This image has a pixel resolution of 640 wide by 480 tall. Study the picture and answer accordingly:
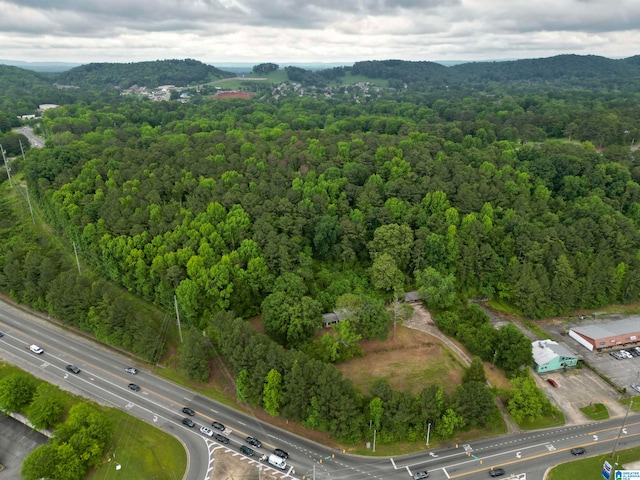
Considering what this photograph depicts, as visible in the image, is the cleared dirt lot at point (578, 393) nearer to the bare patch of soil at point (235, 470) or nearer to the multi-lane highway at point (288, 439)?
the multi-lane highway at point (288, 439)

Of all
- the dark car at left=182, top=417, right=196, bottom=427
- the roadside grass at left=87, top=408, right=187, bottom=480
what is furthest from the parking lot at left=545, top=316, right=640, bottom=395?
the roadside grass at left=87, top=408, right=187, bottom=480

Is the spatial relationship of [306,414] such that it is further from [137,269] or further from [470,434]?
[137,269]

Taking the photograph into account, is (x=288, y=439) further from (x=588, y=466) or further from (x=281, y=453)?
(x=588, y=466)

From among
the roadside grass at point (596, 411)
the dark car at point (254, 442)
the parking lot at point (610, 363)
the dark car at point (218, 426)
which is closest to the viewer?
the dark car at point (254, 442)

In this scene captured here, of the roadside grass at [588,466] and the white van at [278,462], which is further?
the white van at [278,462]

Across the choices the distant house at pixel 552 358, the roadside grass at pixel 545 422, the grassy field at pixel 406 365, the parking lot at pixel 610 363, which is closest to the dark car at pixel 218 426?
the grassy field at pixel 406 365

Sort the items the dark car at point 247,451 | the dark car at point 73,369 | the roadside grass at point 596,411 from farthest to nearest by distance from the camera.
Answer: the dark car at point 73,369 < the roadside grass at point 596,411 < the dark car at point 247,451
